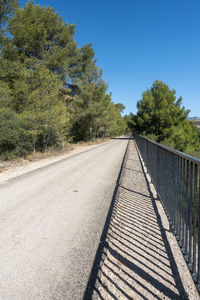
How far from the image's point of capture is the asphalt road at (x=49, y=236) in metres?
2.09

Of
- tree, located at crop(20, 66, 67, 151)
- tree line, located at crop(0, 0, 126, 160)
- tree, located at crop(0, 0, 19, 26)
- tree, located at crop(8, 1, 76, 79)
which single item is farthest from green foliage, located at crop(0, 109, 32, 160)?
tree, located at crop(8, 1, 76, 79)

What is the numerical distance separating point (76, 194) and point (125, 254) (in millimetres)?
2902

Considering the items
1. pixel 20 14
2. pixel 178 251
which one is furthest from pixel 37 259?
pixel 20 14

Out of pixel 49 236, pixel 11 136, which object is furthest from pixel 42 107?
pixel 49 236

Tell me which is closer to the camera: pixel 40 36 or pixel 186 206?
pixel 186 206

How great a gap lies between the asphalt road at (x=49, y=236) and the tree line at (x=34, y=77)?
18.5 feet

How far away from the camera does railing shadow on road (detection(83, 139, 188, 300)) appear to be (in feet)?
6.40

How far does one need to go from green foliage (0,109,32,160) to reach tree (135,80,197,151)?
26711mm

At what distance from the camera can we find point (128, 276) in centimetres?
215

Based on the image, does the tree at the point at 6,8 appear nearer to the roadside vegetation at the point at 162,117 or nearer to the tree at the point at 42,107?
the tree at the point at 42,107

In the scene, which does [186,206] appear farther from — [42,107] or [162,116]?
[162,116]

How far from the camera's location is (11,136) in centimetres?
994

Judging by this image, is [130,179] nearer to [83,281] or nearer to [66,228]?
[66,228]

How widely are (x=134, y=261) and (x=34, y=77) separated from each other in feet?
49.6
